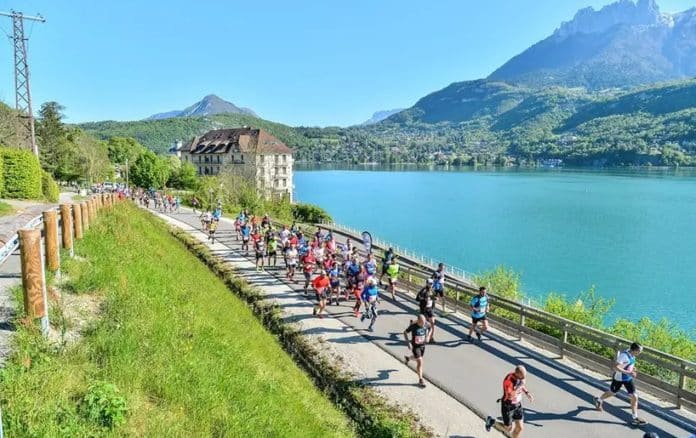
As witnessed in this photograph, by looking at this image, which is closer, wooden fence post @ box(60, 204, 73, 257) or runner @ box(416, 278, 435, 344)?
wooden fence post @ box(60, 204, 73, 257)

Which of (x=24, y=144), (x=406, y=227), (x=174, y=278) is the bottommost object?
(x=406, y=227)

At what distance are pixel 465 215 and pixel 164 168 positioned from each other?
1883 inches

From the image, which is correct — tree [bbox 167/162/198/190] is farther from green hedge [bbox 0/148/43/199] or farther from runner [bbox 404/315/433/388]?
runner [bbox 404/315/433/388]

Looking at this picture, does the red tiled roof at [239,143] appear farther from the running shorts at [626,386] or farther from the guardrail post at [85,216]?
the running shorts at [626,386]

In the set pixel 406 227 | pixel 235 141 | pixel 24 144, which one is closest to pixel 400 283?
pixel 24 144

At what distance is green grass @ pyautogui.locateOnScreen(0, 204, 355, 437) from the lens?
557 centimetres

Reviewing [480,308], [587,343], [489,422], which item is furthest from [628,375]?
[587,343]

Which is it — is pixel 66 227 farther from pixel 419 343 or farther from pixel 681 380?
pixel 681 380

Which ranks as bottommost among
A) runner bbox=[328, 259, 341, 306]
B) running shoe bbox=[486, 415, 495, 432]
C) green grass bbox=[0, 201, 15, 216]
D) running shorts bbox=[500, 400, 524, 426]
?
A: running shoe bbox=[486, 415, 495, 432]

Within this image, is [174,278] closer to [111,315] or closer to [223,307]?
[223,307]

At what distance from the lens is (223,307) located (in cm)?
1564

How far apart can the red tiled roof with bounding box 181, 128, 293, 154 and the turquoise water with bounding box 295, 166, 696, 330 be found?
15.7 m

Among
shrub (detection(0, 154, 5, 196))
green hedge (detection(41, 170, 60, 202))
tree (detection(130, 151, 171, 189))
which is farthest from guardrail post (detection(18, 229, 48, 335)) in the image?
tree (detection(130, 151, 171, 189))

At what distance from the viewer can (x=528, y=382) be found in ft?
37.6
